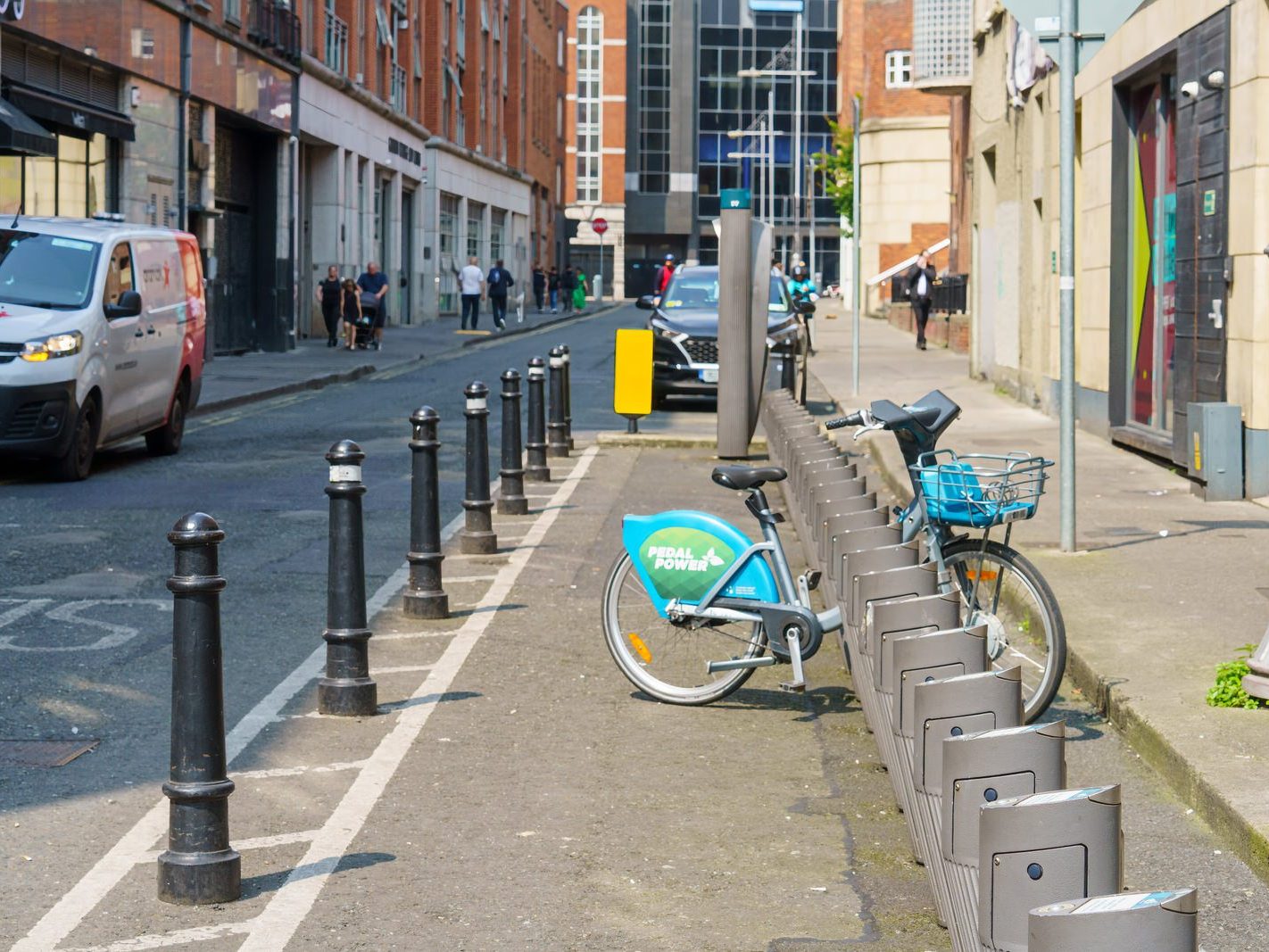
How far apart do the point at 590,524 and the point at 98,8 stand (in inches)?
682

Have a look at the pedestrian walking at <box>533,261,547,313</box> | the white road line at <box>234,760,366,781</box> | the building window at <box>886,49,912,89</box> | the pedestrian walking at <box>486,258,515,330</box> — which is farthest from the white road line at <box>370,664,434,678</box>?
the pedestrian walking at <box>533,261,547,313</box>

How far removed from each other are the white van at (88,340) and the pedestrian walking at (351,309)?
18902mm

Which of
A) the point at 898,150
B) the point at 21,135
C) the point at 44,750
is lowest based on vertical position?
the point at 44,750

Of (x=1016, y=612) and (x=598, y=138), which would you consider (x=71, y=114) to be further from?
(x=598, y=138)

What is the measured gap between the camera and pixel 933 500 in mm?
6840

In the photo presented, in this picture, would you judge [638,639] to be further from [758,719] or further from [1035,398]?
[1035,398]

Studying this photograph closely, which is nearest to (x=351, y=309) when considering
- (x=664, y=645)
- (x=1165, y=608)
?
(x=1165, y=608)

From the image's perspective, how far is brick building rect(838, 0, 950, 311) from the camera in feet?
202

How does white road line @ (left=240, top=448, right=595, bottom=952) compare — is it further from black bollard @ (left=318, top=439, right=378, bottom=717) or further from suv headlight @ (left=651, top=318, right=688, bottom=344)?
suv headlight @ (left=651, top=318, right=688, bottom=344)

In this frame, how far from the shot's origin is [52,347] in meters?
14.1

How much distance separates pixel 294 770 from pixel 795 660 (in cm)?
191

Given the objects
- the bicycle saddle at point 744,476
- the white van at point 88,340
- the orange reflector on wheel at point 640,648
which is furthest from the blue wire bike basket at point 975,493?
the white van at point 88,340

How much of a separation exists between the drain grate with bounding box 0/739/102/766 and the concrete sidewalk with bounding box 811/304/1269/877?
12.1 ft

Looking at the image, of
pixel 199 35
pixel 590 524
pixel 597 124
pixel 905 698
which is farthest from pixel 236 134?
pixel 597 124
